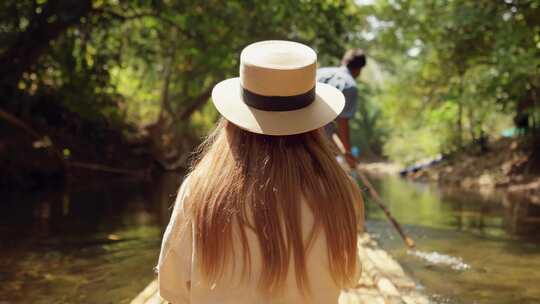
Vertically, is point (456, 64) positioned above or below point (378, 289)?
below

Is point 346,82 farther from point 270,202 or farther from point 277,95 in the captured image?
point 270,202

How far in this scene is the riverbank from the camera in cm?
1379

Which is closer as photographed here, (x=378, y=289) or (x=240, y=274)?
(x=240, y=274)

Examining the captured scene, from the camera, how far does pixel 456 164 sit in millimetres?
18047

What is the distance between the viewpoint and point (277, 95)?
1.62 metres

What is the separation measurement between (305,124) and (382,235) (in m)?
5.71

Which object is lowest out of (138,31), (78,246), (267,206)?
(78,246)

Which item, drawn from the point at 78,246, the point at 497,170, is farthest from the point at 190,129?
the point at 78,246

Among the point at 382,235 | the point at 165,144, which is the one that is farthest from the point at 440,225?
the point at 165,144

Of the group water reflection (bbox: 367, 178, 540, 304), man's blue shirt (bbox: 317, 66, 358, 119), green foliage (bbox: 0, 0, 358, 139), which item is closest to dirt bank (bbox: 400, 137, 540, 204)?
water reflection (bbox: 367, 178, 540, 304)

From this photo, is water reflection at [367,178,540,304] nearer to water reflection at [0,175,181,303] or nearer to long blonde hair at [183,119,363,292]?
water reflection at [0,175,181,303]

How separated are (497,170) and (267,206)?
14793 millimetres

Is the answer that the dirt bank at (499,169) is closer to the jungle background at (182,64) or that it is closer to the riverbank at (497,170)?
the riverbank at (497,170)

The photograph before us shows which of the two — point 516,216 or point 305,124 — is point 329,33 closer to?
point 516,216
